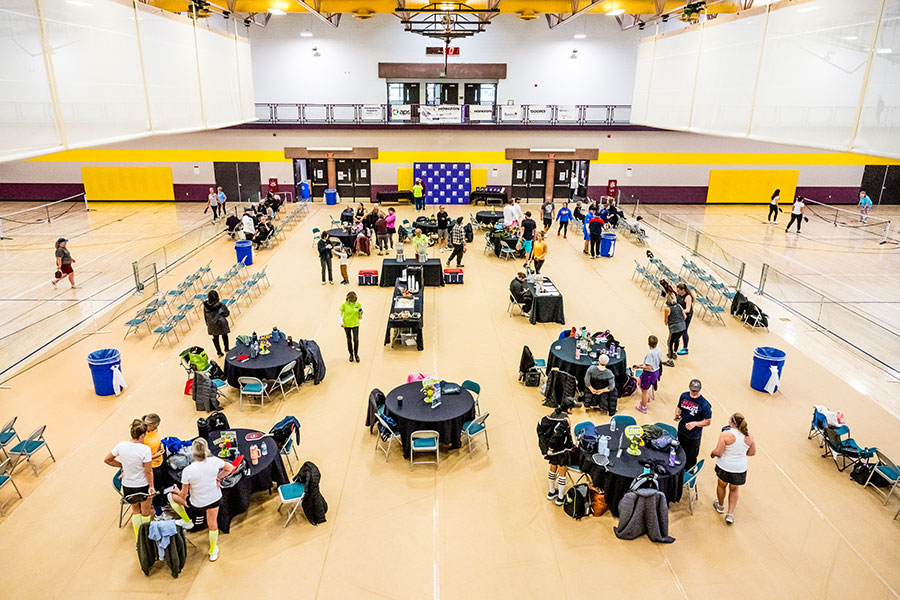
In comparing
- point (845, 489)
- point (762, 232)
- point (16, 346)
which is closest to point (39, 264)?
point (16, 346)

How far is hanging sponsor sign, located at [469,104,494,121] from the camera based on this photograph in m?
27.9

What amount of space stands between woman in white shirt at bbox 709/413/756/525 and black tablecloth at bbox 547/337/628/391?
10.2 feet

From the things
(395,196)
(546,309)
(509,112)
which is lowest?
(546,309)

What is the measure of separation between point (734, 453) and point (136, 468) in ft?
24.1

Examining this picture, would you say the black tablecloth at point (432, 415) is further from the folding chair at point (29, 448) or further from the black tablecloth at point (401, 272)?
the black tablecloth at point (401, 272)

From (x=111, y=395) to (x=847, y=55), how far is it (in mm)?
13073

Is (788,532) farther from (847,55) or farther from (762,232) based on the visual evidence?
(762,232)

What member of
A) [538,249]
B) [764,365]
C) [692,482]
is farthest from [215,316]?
[764,365]

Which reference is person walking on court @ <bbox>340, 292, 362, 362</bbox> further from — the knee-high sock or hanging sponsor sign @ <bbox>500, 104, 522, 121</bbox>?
hanging sponsor sign @ <bbox>500, 104, 522, 121</bbox>

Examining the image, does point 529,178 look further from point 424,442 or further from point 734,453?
point 734,453

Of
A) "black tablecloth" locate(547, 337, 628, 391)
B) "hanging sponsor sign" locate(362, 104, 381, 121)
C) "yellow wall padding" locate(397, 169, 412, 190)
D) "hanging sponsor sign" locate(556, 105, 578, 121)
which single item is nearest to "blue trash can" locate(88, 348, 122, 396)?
"black tablecloth" locate(547, 337, 628, 391)

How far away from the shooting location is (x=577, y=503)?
7.46 m

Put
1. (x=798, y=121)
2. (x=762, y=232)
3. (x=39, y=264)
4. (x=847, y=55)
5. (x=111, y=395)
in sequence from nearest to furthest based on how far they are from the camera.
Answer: (x=847, y=55), (x=798, y=121), (x=111, y=395), (x=39, y=264), (x=762, y=232)

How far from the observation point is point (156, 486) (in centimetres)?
732
